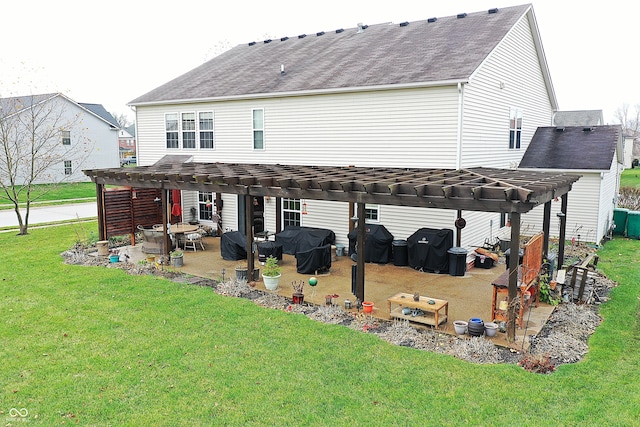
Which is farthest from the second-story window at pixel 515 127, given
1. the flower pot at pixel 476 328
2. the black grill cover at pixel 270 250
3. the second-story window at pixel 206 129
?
the second-story window at pixel 206 129

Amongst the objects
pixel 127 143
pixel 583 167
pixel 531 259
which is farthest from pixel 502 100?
pixel 127 143

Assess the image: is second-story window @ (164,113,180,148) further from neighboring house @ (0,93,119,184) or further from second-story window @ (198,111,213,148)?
neighboring house @ (0,93,119,184)

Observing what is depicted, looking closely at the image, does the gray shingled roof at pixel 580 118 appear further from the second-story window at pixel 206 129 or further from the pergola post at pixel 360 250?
the pergola post at pixel 360 250

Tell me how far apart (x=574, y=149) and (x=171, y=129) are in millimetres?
16281

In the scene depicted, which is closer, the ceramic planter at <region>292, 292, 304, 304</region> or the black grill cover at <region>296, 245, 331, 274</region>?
the ceramic planter at <region>292, 292, 304, 304</region>

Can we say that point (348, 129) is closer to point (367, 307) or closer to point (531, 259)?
point (367, 307)

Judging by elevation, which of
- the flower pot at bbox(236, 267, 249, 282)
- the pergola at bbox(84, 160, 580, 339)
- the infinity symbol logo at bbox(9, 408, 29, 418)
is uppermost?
the pergola at bbox(84, 160, 580, 339)

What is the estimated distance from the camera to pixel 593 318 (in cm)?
980

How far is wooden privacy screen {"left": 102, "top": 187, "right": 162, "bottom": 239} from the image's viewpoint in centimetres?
1726

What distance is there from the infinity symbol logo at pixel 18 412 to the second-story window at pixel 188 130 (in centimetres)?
1438

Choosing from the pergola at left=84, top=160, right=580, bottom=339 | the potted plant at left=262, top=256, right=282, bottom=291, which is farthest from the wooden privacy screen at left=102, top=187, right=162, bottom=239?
the potted plant at left=262, top=256, right=282, bottom=291

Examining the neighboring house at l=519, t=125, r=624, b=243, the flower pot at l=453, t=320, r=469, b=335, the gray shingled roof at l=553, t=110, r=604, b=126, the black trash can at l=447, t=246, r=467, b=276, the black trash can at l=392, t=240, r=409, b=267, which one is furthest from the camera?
the gray shingled roof at l=553, t=110, r=604, b=126

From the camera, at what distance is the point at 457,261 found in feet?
43.5

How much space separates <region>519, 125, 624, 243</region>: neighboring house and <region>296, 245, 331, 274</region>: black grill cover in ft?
29.4
